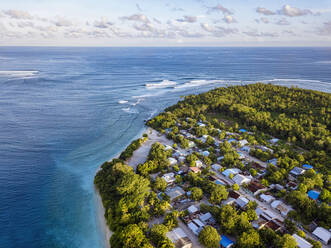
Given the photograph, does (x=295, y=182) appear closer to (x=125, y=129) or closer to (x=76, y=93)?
(x=125, y=129)

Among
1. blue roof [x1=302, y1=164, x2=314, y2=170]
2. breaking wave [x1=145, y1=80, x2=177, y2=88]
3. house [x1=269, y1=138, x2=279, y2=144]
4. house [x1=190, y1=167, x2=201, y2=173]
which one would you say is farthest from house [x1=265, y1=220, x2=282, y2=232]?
breaking wave [x1=145, y1=80, x2=177, y2=88]

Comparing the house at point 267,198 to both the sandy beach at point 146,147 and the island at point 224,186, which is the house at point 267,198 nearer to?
the island at point 224,186

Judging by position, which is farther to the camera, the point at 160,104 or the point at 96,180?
the point at 160,104

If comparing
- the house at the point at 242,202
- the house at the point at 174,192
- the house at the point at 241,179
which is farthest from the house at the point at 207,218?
the house at the point at 241,179

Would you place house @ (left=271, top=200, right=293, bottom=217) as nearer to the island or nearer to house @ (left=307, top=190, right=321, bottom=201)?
the island

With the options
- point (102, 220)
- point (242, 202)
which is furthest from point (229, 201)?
point (102, 220)

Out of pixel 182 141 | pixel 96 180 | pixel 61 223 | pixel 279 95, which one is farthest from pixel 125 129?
pixel 279 95

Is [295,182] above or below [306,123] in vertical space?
below

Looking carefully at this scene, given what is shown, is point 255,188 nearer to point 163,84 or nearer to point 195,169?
point 195,169
